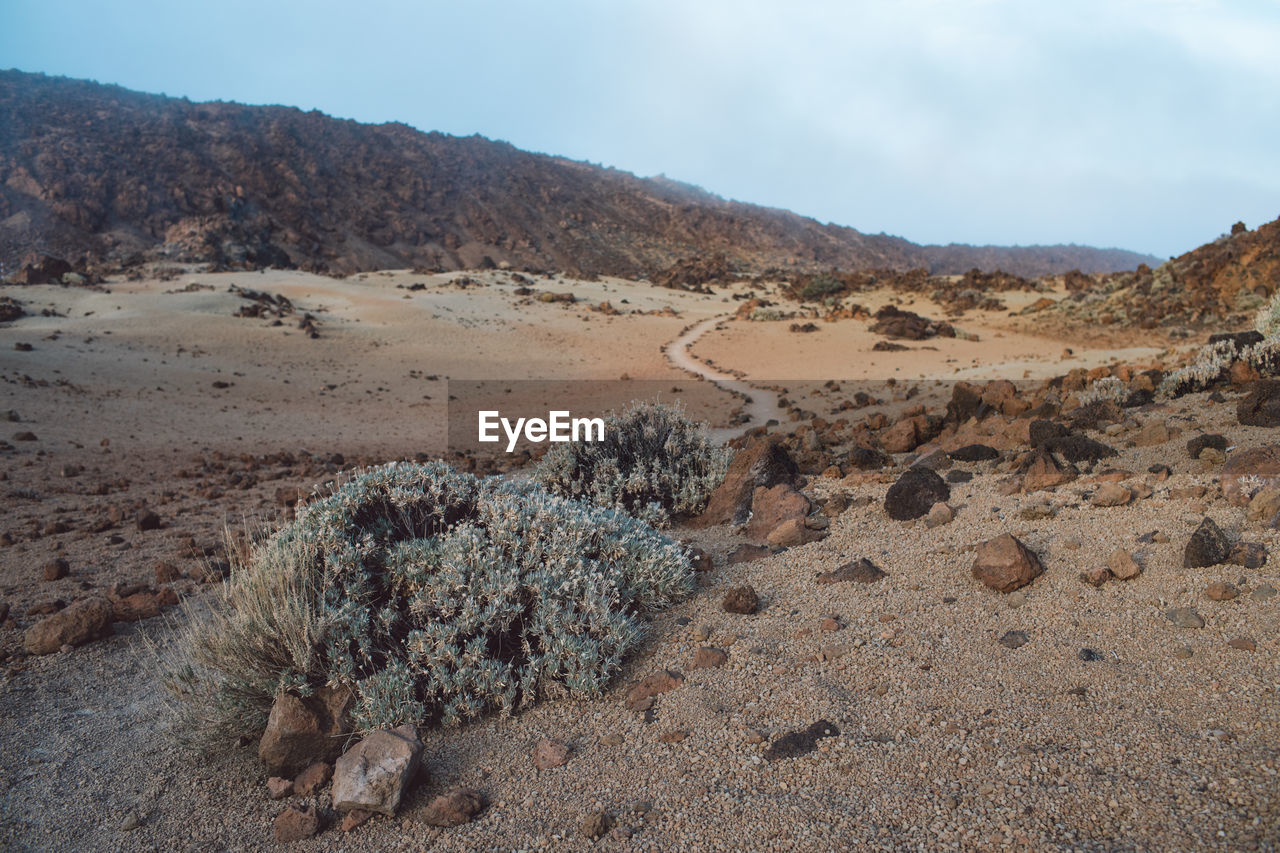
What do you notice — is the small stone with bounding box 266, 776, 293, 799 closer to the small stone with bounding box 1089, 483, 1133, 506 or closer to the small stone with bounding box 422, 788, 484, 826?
the small stone with bounding box 422, 788, 484, 826

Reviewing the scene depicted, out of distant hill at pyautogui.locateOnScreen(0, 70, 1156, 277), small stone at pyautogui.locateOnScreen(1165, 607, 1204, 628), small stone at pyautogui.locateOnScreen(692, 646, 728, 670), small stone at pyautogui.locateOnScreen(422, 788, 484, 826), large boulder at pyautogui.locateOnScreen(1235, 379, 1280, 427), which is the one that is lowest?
small stone at pyautogui.locateOnScreen(422, 788, 484, 826)

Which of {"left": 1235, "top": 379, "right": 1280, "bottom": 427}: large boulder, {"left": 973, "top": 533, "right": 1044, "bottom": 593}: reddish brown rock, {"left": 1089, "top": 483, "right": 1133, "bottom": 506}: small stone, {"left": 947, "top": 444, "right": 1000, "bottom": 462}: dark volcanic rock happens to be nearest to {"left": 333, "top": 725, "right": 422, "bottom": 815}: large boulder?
{"left": 973, "top": 533, "right": 1044, "bottom": 593}: reddish brown rock

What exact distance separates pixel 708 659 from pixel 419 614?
51.4 inches

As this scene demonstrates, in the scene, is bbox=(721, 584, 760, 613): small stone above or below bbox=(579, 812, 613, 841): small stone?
above

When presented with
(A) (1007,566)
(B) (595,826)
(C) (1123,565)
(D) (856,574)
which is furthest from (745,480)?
(B) (595,826)

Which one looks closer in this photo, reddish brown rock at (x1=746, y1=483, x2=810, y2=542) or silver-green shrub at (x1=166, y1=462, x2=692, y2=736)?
silver-green shrub at (x1=166, y1=462, x2=692, y2=736)

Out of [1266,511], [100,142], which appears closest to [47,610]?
[1266,511]

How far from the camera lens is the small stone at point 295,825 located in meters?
2.56

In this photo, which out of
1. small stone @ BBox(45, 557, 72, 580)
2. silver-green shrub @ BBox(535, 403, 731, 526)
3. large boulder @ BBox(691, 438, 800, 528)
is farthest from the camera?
silver-green shrub @ BBox(535, 403, 731, 526)

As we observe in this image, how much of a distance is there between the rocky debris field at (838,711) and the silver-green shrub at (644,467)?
3.09 feet

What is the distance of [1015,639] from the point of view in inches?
Result: 124

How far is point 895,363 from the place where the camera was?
16.5m

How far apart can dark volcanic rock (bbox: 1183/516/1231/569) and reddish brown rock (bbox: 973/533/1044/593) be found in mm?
596

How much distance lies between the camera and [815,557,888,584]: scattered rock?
3959mm
